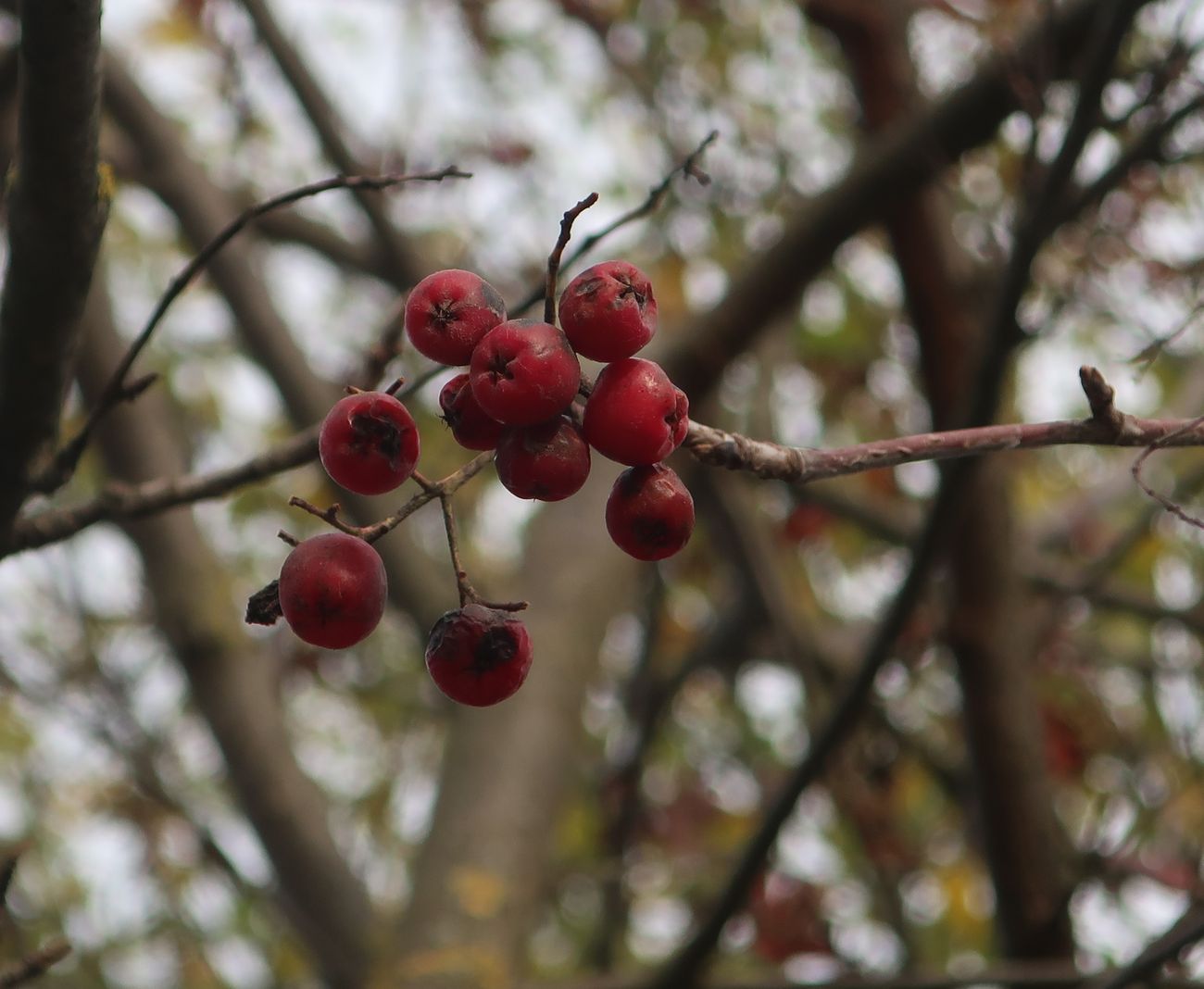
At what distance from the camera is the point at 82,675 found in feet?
14.4

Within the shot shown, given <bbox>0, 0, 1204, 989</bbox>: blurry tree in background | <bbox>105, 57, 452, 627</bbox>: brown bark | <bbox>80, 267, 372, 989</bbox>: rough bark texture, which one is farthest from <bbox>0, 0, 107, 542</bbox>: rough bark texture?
<bbox>105, 57, 452, 627</bbox>: brown bark

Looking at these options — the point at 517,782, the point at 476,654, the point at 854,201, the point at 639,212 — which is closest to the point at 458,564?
the point at 476,654

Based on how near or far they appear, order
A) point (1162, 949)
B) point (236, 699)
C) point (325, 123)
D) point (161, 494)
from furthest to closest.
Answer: point (325, 123) → point (236, 699) → point (1162, 949) → point (161, 494)

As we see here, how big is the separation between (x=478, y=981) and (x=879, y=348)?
3879 millimetres

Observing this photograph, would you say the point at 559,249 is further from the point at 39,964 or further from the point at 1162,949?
the point at 1162,949

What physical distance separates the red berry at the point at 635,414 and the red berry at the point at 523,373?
0.15ft

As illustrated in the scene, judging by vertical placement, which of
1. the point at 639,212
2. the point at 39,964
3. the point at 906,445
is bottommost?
the point at 39,964

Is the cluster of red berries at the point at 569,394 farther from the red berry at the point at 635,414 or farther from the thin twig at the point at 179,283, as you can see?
the thin twig at the point at 179,283

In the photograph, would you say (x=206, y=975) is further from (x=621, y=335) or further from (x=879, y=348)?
(x=621, y=335)

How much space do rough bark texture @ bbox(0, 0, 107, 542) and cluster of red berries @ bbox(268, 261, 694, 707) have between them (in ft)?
1.89

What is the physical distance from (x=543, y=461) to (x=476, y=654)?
0.92 ft

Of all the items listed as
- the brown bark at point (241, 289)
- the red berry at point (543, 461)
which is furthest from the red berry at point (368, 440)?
the brown bark at point (241, 289)

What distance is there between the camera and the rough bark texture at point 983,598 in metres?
3.69

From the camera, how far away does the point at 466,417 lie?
1.41 meters
